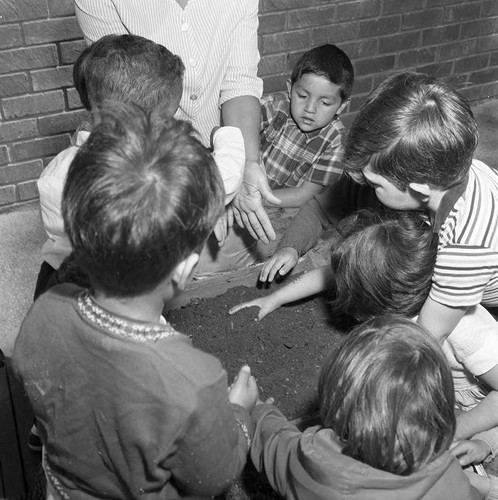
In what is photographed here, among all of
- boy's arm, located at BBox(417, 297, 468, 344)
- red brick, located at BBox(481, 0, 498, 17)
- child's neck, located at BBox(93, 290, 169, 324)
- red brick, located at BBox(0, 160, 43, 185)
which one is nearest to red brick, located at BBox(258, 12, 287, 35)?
red brick, located at BBox(0, 160, 43, 185)

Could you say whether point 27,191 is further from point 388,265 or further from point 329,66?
point 388,265

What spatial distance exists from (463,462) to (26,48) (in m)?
2.72

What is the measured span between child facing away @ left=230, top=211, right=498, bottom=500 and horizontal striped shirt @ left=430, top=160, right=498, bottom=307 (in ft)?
0.24

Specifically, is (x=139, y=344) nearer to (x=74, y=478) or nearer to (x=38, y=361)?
(x=38, y=361)

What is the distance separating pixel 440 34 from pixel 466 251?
3035 millimetres

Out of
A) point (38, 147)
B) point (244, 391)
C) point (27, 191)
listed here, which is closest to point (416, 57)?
point (38, 147)

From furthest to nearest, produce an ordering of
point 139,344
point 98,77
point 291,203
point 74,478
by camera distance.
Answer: point 291,203, point 98,77, point 74,478, point 139,344

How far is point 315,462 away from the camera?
1.58 meters

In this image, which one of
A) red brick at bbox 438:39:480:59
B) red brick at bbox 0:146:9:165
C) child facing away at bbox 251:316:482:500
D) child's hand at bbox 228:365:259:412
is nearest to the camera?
child facing away at bbox 251:316:482:500

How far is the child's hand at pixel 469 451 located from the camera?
220cm

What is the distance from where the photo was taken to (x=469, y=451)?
2.22 meters

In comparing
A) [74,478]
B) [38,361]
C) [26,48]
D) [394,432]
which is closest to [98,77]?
[38,361]

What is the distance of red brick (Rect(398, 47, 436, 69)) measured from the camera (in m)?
4.69

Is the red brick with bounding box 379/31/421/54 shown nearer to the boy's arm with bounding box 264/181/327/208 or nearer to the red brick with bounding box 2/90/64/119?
the boy's arm with bounding box 264/181/327/208
